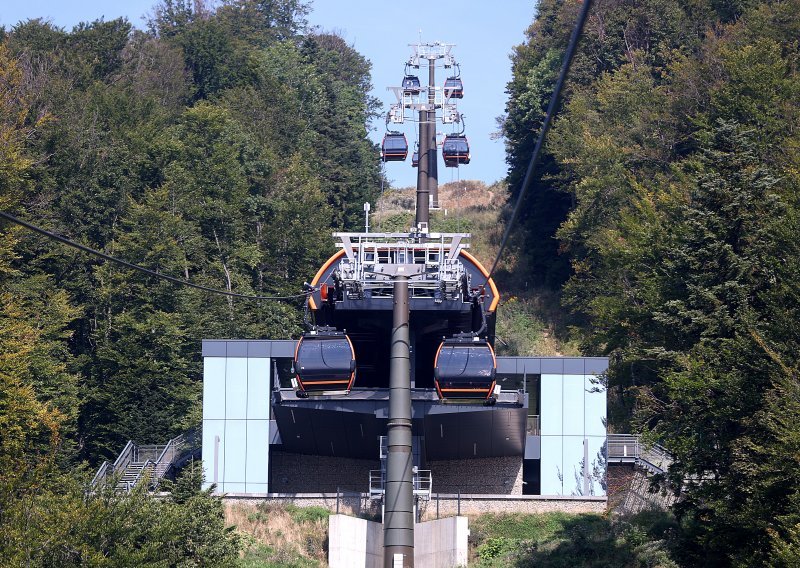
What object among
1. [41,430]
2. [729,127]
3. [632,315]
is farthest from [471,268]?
[41,430]

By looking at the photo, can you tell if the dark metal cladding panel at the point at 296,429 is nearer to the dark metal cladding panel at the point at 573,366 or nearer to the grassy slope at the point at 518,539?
the grassy slope at the point at 518,539

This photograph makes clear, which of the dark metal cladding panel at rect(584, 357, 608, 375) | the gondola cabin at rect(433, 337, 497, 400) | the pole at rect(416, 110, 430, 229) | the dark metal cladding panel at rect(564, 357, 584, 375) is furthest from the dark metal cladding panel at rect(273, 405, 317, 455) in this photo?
the pole at rect(416, 110, 430, 229)

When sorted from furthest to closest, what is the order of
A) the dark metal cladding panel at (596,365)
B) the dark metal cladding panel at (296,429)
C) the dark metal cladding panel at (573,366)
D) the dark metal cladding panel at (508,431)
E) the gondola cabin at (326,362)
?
the dark metal cladding panel at (573,366)
the dark metal cladding panel at (596,365)
the dark metal cladding panel at (296,429)
the dark metal cladding panel at (508,431)
the gondola cabin at (326,362)

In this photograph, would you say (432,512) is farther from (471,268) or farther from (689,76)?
(689,76)

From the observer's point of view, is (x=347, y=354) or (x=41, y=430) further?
(x=41, y=430)

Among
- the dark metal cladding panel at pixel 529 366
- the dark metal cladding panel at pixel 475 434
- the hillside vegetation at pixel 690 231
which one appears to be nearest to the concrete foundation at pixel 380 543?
the dark metal cladding panel at pixel 475 434

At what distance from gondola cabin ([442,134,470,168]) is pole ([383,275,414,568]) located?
26.4 metres

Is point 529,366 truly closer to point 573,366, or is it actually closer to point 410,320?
point 573,366

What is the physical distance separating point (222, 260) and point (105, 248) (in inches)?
218

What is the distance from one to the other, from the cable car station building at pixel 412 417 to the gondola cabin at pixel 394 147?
38.7 ft

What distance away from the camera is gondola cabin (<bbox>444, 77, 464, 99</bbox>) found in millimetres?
64375

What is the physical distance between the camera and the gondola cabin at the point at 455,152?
61500 millimetres

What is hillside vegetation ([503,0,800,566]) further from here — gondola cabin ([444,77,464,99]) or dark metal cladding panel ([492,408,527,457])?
gondola cabin ([444,77,464,99])

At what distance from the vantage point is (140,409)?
5947 centimetres
